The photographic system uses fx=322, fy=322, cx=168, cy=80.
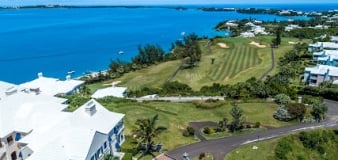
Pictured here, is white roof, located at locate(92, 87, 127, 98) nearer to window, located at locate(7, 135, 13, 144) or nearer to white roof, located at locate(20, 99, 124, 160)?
white roof, located at locate(20, 99, 124, 160)

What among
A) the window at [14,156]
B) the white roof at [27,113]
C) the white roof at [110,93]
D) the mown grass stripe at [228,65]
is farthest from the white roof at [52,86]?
the mown grass stripe at [228,65]

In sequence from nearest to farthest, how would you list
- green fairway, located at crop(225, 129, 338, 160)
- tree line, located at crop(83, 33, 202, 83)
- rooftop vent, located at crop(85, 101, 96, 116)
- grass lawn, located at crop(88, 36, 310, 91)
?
rooftop vent, located at crop(85, 101, 96, 116) → green fairway, located at crop(225, 129, 338, 160) → grass lawn, located at crop(88, 36, 310, 91) → tree line, located at crop(83, 33, 202, 83)

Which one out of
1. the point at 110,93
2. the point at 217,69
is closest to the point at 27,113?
the point at 110,93

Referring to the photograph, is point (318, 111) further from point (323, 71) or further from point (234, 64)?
point (234, 64)

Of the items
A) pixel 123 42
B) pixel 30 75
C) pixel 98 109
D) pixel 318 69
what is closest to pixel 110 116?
pixel 98 109

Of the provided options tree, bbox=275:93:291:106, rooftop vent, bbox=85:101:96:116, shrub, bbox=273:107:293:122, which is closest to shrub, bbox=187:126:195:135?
rooftop vent, bbox=85:101:96:116
